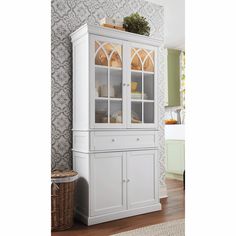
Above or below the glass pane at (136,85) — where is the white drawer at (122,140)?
below

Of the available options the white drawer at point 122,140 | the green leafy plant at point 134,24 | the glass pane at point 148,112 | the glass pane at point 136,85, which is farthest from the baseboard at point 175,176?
the green leafy plant at point 134,24

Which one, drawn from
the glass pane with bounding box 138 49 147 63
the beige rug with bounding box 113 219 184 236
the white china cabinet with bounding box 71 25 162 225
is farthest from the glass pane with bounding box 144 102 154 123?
the beige rug with bounding box 113 219 184 236

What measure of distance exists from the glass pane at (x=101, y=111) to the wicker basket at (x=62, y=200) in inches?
22.0

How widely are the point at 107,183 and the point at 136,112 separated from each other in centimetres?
77

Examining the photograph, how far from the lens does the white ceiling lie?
343cm

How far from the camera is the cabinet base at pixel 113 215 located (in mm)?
2482

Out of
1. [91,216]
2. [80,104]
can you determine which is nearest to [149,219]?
[91,216]

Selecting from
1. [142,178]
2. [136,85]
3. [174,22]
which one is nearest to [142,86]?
[136,85]

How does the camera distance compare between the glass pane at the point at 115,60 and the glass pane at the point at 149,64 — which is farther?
the glass pane at the point at 149,64

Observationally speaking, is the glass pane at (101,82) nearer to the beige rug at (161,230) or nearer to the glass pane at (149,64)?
the glass pane at (149,64)

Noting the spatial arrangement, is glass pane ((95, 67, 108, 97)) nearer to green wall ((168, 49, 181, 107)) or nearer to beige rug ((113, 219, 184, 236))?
beige rug ((113, 219, 184, 236))

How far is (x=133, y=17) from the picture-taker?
9.31 feet

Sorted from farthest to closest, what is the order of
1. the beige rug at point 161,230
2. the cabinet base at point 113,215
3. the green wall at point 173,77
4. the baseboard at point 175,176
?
the green wall at point 173,77, the baseboard at point 175,176, the cabinet base at point 113,215, the beige rug at point 161,230
